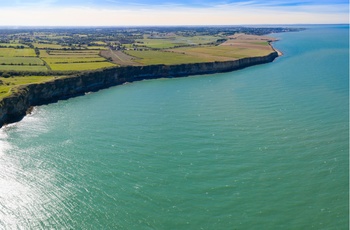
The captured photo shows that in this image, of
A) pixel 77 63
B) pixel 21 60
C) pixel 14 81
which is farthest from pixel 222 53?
pixel 14 81

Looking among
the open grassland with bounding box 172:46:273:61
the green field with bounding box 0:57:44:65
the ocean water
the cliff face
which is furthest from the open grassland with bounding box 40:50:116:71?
the open grassland with bounding box 172:46:273:61

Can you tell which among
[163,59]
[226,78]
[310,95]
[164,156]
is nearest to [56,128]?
[164,156]

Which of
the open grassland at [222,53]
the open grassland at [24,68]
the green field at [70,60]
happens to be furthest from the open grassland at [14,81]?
the open grassland at [222,53]

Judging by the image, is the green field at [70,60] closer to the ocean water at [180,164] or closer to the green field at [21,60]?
the green field at [21,60]

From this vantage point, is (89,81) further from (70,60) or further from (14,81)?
(70,60)

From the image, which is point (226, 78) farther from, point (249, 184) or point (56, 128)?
point (249, 184)

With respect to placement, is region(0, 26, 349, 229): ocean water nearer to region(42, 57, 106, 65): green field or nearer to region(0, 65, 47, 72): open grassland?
region(0, 65, 47, 72): open grassland
